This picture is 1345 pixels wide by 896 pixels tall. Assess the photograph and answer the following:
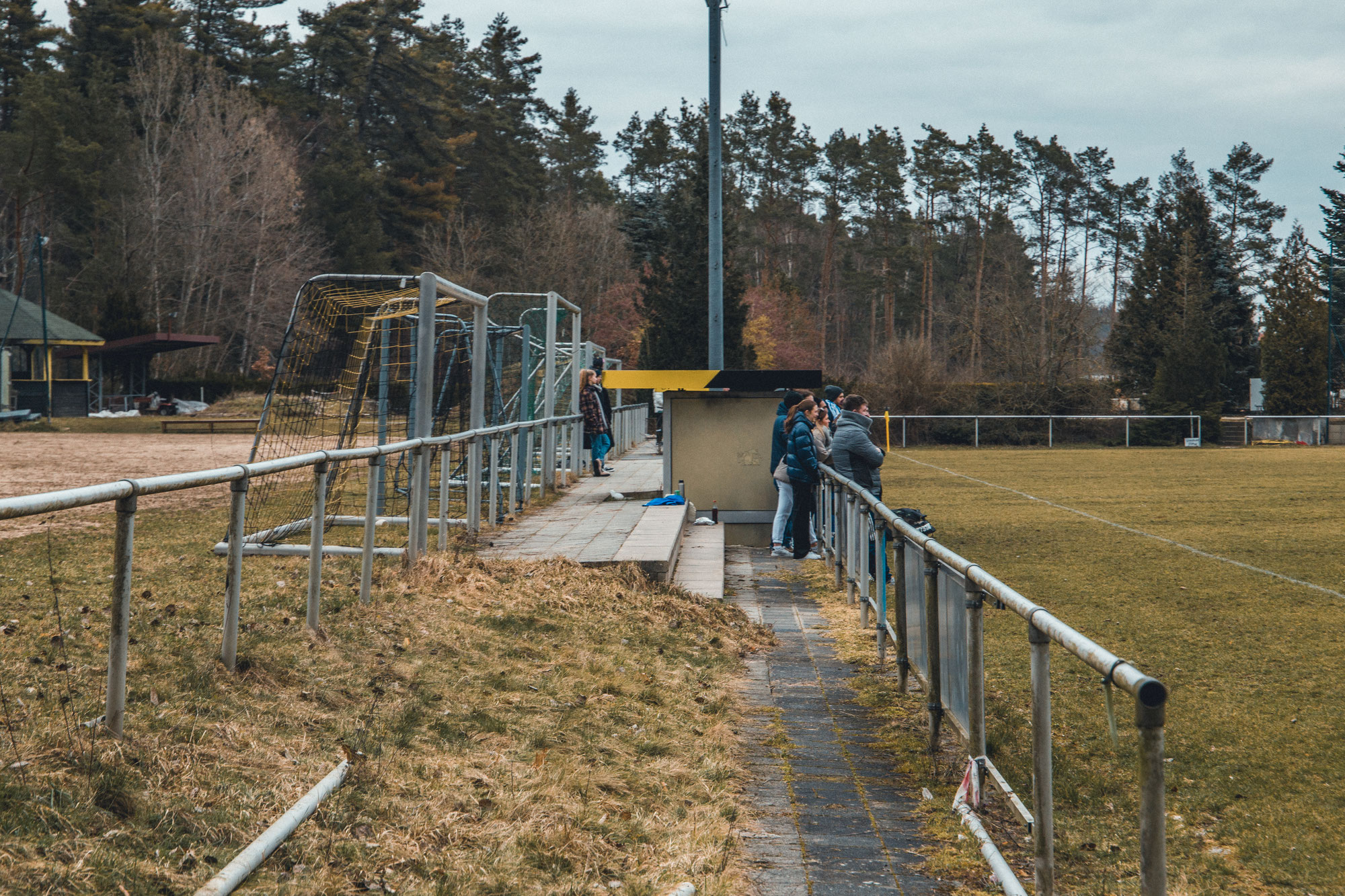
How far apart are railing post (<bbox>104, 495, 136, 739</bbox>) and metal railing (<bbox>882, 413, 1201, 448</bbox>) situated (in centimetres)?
3270

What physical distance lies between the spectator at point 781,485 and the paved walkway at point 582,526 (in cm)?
146

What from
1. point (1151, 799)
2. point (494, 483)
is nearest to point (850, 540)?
point (494, 483)

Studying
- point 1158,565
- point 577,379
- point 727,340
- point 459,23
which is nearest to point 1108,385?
point 727,340

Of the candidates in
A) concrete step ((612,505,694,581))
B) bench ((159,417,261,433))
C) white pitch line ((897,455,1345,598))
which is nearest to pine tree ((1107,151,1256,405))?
white pitch line ((897,455,1345,598))

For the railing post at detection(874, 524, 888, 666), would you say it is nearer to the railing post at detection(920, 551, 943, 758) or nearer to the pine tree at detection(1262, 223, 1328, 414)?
the railing post at detection(920, 551, 943, 758)

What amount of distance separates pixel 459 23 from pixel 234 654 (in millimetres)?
69609

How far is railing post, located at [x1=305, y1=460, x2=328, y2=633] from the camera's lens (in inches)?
232

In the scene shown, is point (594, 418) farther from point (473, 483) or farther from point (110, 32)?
point (110, 32)

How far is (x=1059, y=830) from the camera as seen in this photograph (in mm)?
4352

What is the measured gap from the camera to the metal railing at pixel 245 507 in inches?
147

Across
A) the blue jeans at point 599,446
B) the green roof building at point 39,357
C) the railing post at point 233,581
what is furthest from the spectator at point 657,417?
the railing post at point 233,581

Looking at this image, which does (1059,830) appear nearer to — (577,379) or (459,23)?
(577,379)

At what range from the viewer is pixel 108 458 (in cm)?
2242

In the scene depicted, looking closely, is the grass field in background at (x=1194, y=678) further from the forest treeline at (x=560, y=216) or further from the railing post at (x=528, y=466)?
the forest treeline at (x=560, y=216)
